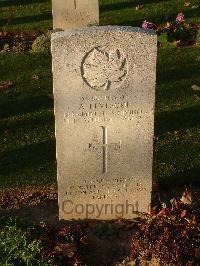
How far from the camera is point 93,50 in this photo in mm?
4934

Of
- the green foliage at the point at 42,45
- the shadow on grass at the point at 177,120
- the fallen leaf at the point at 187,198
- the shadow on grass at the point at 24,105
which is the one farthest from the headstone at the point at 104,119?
the green foliage at the point at 42,45

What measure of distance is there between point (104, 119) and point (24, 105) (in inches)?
132

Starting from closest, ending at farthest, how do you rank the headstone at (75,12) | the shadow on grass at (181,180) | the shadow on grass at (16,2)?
1. the shadow on grass at (181,180)
2. the headstone at (75,12)
3. the shadow on grass at (16,2)

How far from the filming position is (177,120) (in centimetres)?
793

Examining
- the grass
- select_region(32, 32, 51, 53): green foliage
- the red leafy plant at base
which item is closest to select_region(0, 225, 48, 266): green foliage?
the red leafy plant at base

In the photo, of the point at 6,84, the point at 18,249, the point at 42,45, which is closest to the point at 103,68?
the point at 18,249

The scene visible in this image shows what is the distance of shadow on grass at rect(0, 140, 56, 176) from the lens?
22.9ft

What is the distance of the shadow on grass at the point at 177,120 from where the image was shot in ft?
25.5

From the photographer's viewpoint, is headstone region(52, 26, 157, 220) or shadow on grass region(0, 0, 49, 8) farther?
shadow on grass region(0, 0, 49, 8)

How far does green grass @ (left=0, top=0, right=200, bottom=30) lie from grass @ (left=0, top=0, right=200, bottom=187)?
277 millimetres

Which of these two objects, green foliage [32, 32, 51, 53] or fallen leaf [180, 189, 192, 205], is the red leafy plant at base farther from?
green foliage [32, 32, 51, 53]

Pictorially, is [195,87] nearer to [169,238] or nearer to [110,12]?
[169,238]

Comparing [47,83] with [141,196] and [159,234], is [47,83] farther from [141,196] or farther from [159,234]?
[159,234]

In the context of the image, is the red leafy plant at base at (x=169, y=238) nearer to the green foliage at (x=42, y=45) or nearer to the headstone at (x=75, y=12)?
the green foliage at (x=42, y=45)
